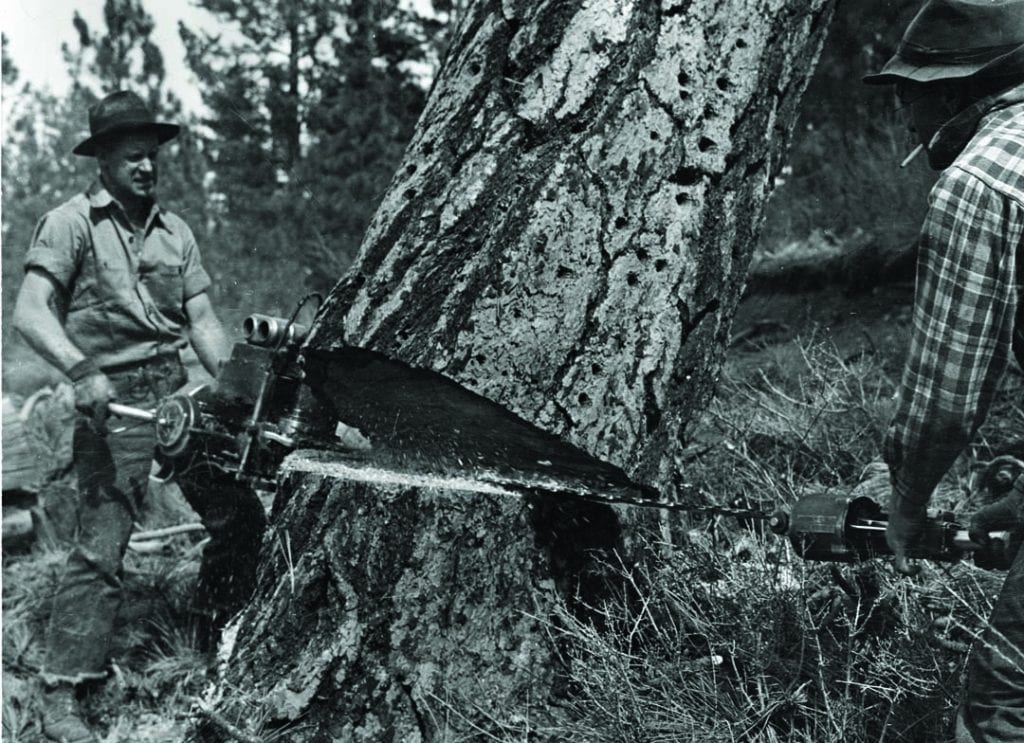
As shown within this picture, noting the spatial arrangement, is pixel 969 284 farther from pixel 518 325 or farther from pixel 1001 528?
pixel 518 325

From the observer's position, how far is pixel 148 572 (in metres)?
4.70

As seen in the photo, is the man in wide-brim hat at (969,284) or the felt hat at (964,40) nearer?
the man in wide-brim hat at (969,284)

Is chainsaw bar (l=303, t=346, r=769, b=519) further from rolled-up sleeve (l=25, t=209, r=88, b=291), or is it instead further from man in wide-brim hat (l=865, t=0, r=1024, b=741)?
rolled-up sleeve (l=25, t=209, r=88, b=291)

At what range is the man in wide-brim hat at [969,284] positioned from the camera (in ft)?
5.53

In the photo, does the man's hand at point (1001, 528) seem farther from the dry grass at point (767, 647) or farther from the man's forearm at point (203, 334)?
the man's forearm at point (203, 334)

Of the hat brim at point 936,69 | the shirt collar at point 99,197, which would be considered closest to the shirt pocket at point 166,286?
the shirt collar at point 99,197

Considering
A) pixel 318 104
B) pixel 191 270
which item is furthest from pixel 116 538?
pixel 318 104

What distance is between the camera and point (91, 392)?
383cm

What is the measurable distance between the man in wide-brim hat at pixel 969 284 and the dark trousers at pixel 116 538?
259 centimetres

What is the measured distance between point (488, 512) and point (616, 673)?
A: 448mm

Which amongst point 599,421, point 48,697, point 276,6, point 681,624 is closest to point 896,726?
point 681,624

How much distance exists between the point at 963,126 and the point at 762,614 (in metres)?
1.08

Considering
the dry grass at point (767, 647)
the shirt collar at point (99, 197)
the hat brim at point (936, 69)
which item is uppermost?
the hat brim at point (936, 69)

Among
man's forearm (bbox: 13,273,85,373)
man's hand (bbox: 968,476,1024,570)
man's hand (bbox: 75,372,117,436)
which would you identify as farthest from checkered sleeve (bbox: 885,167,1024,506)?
man's forearm (bbox: 13,273,85,373)
